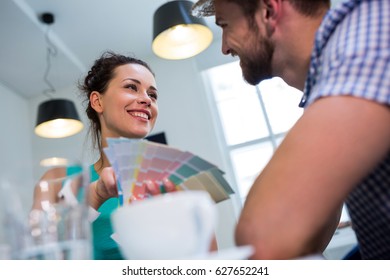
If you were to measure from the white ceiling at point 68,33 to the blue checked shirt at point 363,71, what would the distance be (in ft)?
6.76

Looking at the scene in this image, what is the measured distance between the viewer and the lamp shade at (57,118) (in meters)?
2.32

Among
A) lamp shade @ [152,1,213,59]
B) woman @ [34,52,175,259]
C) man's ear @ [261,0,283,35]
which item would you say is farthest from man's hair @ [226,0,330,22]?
lamp shade @ [152,1,213,59]

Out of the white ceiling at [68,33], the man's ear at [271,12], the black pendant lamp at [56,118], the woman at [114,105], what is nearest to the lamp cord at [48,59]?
the white ceiling at [68,33]

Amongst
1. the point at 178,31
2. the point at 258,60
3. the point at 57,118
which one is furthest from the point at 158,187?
the point at 57,118

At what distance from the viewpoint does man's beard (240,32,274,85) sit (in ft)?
2.24

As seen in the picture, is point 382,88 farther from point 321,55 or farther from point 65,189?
point 65,189

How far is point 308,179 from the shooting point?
0.37 m

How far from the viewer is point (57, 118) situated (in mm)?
2281

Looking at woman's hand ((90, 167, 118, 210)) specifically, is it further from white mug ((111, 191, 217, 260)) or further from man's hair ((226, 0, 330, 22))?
man's hair ((226, 0, 330, 22))

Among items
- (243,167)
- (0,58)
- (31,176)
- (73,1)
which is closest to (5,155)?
(0,58)

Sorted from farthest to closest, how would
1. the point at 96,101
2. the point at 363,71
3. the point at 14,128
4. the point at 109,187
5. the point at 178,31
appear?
the point at 14,128, the point at 178,31, the point at 96,101, the point at 109,187, the point at 363,71

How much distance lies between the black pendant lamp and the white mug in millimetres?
2152

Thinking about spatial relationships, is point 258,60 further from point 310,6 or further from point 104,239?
point 104,239

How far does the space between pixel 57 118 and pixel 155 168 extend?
2.03 metres
